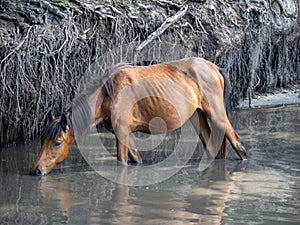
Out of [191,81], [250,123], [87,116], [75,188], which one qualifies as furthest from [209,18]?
[75,188]

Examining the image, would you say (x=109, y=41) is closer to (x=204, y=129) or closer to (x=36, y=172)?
(x=204, y=129)

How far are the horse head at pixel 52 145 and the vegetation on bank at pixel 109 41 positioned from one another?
1926 mm

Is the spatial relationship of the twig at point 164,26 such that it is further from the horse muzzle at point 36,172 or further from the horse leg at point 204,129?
the horse muzzle at point 36,172

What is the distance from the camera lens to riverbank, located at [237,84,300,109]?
13438 millimetres

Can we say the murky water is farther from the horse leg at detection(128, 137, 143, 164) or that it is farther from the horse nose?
the horse leg at detection(128, 137, 143, 164)

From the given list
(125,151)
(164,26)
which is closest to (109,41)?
(164,26)

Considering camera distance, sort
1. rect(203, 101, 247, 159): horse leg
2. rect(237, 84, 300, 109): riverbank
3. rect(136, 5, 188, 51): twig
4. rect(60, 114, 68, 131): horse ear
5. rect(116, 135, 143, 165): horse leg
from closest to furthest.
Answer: rect(60, 114, 68, 131): horse ear
rect(116, 135, 143, 165): horse leg
rect(203, 101, 247, 159): horse leg
rect(136, 5, 188, 51): twig
rect(237, 84, 300, 109): riverbank


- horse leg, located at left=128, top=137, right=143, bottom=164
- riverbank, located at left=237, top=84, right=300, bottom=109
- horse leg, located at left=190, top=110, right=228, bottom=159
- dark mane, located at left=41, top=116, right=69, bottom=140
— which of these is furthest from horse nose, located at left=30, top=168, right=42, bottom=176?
riverbank, located at left=237, top=84, right=300, bottom=109

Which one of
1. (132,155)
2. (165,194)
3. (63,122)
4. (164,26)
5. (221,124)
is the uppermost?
(164,26)

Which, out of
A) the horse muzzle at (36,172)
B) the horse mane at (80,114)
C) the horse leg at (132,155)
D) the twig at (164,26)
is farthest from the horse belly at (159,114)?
the twig at (164,26)

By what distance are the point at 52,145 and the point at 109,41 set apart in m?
3.73

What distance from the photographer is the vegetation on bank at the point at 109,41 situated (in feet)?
31.5

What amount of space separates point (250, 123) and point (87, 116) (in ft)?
14.8

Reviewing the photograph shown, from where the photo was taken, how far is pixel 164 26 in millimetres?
11500
